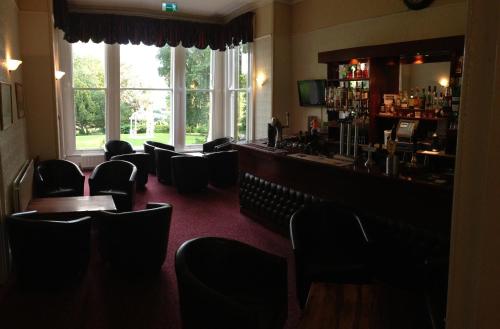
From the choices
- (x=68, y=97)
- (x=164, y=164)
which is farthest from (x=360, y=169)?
(x=68, y=97)

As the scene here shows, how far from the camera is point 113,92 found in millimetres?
10117

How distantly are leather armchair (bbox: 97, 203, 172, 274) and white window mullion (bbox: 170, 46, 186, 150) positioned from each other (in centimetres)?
680

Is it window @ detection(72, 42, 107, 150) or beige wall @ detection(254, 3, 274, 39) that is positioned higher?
beige wall @ detection(254, 3, 274, 39)

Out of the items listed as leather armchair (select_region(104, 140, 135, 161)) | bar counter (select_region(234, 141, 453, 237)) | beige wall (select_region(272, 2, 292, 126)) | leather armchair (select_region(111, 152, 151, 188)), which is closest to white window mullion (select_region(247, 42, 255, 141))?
beige wall (select_region(272, 2, 292, 126))

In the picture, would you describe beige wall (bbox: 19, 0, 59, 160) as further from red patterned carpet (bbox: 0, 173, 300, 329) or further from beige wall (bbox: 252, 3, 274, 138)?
beige wall (bbox: 252, 3, 274, 138)


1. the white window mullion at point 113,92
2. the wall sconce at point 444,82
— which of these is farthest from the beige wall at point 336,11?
the white window mullion at point 113,92

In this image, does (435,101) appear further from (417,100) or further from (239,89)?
(239,89)

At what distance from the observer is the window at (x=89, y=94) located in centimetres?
977

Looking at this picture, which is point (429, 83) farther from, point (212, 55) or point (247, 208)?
point (212, 55)

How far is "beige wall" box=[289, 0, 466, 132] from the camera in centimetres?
578

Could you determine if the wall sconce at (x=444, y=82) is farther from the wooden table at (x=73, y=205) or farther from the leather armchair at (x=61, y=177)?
the leather armchair at (x=61, y=177)

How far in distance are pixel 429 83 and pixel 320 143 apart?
75.7 inches

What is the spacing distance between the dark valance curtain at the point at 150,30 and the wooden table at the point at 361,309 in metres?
7.32

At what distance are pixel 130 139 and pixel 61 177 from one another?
417 cm
